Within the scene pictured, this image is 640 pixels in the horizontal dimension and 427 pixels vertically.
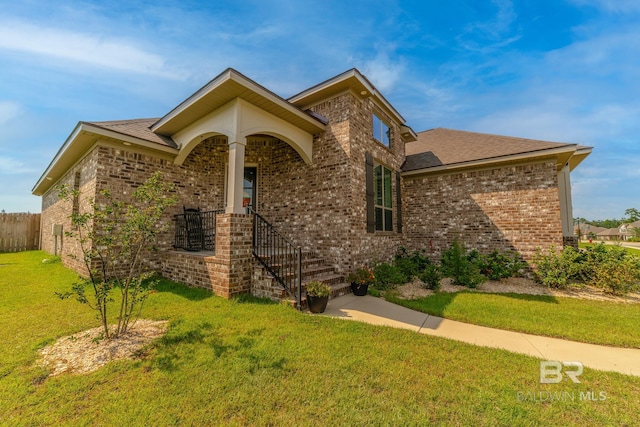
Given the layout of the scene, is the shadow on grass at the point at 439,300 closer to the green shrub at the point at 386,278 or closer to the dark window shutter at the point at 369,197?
the green shrub at the point at 386,278

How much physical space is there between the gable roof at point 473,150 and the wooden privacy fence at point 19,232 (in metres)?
18.9

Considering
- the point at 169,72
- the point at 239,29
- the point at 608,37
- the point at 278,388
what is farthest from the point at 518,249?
the point at 169,72

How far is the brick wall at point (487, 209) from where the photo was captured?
744 cm

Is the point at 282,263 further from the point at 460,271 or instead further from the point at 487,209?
the point at 487,209

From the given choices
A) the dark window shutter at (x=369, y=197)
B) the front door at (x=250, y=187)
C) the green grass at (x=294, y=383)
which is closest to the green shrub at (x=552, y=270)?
the dark window shutter at (x=369, y=197)

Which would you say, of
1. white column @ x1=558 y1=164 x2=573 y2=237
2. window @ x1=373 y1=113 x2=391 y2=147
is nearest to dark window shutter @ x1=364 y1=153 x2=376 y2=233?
window @ x1=373 y1=113 x2=391 y2=147

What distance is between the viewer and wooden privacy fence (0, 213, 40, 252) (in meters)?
12.8

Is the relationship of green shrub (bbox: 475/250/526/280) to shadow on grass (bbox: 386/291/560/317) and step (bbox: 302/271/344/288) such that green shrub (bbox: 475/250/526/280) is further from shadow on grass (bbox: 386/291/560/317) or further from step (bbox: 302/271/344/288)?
step (bbox: 302/271/344/288)

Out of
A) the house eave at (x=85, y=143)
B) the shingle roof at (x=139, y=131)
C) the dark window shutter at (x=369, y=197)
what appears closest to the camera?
the house eave at (x=85, y=143)

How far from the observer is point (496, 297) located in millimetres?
5668

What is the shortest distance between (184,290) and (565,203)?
11.5 metres

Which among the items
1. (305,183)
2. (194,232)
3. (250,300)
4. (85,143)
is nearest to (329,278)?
(250,300)

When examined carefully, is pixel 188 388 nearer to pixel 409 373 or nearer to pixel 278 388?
pixel 278 388

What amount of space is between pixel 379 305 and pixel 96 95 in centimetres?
722
